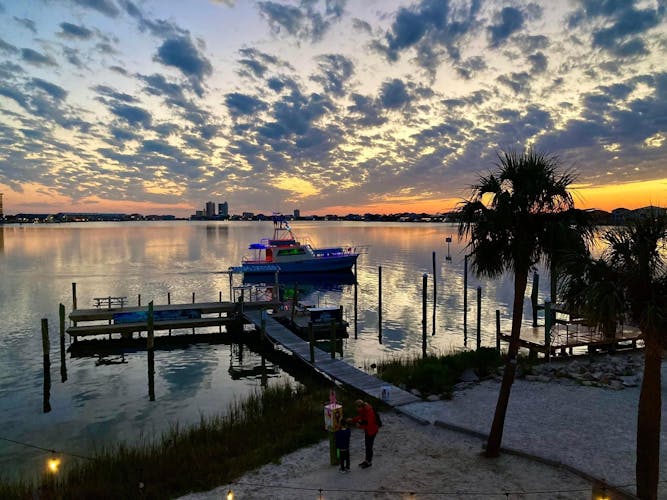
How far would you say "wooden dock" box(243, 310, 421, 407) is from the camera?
1681 centimetres

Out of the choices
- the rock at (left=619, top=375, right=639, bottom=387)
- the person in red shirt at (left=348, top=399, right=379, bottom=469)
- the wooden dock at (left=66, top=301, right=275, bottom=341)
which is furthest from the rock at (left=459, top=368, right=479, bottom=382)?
the wooden dock at (left=66, top=301, right=275, bottom=341)

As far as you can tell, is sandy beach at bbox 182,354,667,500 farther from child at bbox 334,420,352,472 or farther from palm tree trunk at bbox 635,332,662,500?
palm tree trunk at bbox 635,332,662,500

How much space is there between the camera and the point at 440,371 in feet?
60.0

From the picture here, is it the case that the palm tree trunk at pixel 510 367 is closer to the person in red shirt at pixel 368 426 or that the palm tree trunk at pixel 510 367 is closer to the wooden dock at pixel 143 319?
the person in red shirt at pixel 368 426

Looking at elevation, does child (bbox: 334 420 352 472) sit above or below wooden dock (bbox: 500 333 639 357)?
above

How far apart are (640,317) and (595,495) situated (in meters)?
3.39

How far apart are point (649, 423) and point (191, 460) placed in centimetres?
1097

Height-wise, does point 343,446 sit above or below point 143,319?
above

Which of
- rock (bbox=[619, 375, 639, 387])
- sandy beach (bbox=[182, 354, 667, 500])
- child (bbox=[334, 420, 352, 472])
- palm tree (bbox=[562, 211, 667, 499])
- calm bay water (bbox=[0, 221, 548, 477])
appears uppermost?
palm tree (bbox=[562, 211, 667, 499])

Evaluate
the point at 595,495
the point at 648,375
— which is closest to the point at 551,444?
the point at 595,495

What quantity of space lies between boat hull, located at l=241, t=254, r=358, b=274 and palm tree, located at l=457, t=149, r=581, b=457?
55.0 meters

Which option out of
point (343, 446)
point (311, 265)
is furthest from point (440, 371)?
point (311, 265)

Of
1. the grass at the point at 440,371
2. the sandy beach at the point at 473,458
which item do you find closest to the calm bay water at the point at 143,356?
the sandy beach at the point at 473,458

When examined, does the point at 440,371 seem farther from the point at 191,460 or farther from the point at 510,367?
the point at 191,460
